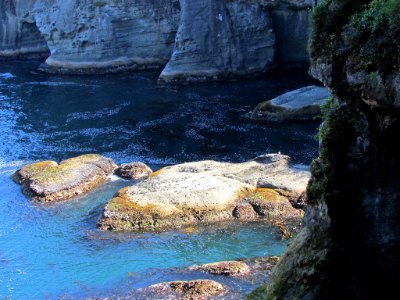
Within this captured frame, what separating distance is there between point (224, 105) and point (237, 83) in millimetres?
8219

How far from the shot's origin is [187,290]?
18766 mm

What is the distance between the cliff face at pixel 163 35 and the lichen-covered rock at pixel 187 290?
125 ft

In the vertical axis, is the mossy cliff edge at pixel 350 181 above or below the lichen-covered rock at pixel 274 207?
above

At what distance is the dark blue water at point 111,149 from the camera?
21834mm

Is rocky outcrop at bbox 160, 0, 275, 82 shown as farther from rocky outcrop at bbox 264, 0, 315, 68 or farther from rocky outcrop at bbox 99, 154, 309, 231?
rocky outcrop at bbox 99, 154, 309, 231

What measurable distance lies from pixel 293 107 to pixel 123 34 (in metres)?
28.7

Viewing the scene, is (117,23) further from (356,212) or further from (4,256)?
(356,212)

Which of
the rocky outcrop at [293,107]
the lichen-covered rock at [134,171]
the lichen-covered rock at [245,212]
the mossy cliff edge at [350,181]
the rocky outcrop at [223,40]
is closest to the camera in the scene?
the mossy cliff edge at [350,181]

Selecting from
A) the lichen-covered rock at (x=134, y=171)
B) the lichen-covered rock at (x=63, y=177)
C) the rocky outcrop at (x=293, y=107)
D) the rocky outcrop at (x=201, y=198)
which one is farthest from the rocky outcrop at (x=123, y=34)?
the rocky outcrop at (x=201, y=198)

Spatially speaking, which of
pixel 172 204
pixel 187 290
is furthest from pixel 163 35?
pixel 187 290

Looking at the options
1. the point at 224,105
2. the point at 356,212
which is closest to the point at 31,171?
Result: the point at 224,105

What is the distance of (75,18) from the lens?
214 ft

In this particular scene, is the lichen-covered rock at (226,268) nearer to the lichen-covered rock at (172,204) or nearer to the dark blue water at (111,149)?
the dark blue water at (111,149)

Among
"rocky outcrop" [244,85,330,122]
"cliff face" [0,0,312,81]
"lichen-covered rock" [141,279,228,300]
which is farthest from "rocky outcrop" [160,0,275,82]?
"lichen-covered rock" [141,279,228,300]
